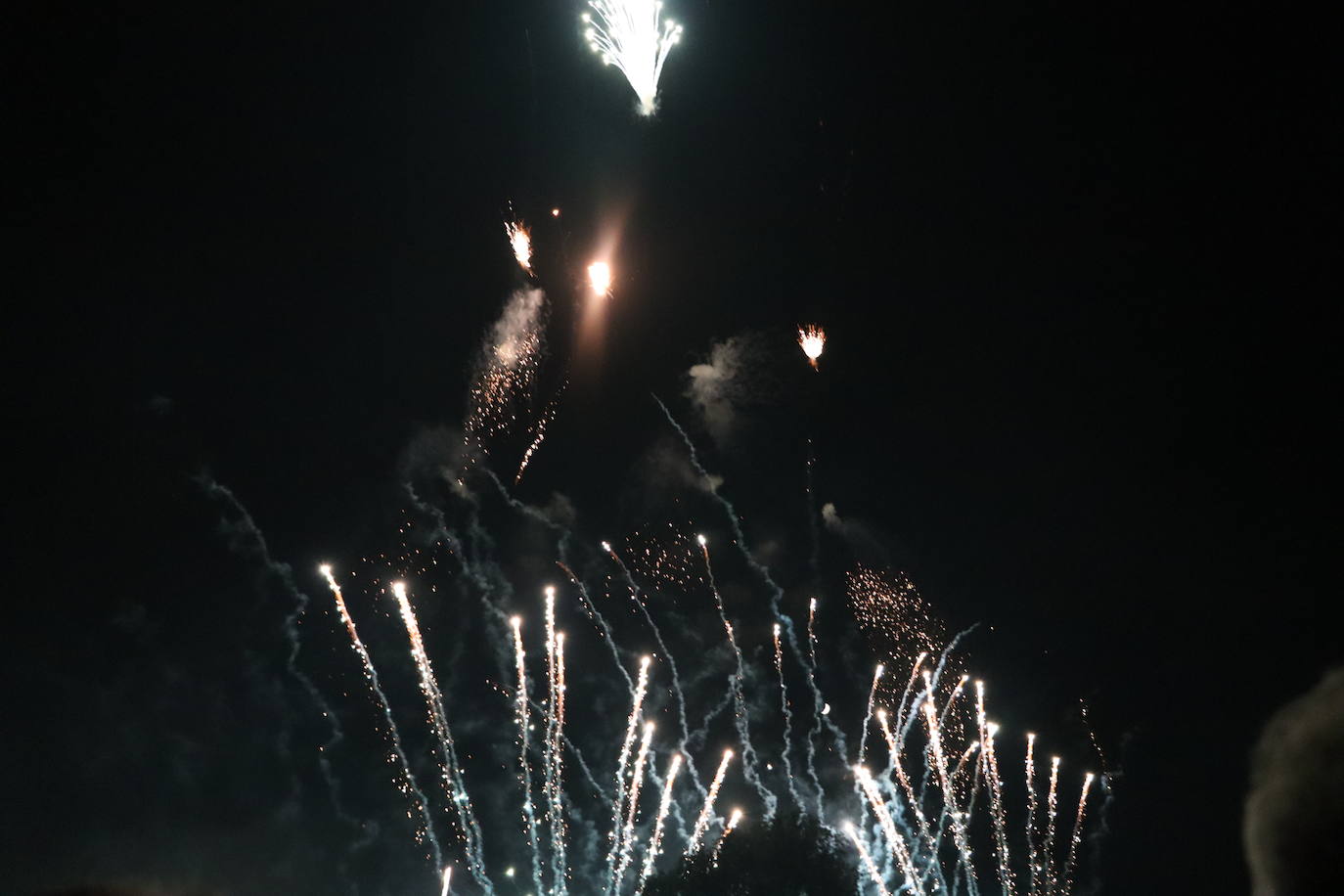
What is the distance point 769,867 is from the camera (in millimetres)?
34656

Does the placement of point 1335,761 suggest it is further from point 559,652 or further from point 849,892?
point 849,892

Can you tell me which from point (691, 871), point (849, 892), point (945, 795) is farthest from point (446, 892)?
point (945, 795)

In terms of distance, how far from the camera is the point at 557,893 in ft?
136

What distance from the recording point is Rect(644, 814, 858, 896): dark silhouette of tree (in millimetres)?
34281

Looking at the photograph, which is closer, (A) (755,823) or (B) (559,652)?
(B) (559,652)

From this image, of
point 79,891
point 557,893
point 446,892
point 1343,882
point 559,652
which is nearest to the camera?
point 1343,882

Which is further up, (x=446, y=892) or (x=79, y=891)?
(x=446, y=892)

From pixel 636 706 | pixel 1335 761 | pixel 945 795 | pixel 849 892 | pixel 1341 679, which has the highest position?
pixel 636 706

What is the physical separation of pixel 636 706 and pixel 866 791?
9109mm

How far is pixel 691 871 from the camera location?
115ft

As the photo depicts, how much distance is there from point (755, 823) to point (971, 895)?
33.8 ft

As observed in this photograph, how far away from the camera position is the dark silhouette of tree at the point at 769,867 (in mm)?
34281

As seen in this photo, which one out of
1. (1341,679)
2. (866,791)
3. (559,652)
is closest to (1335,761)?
(1341,679)

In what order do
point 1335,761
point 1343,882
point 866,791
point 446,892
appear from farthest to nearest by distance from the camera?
point 446,892 < point 866,791 < point 1335,761 < point 1343,882
